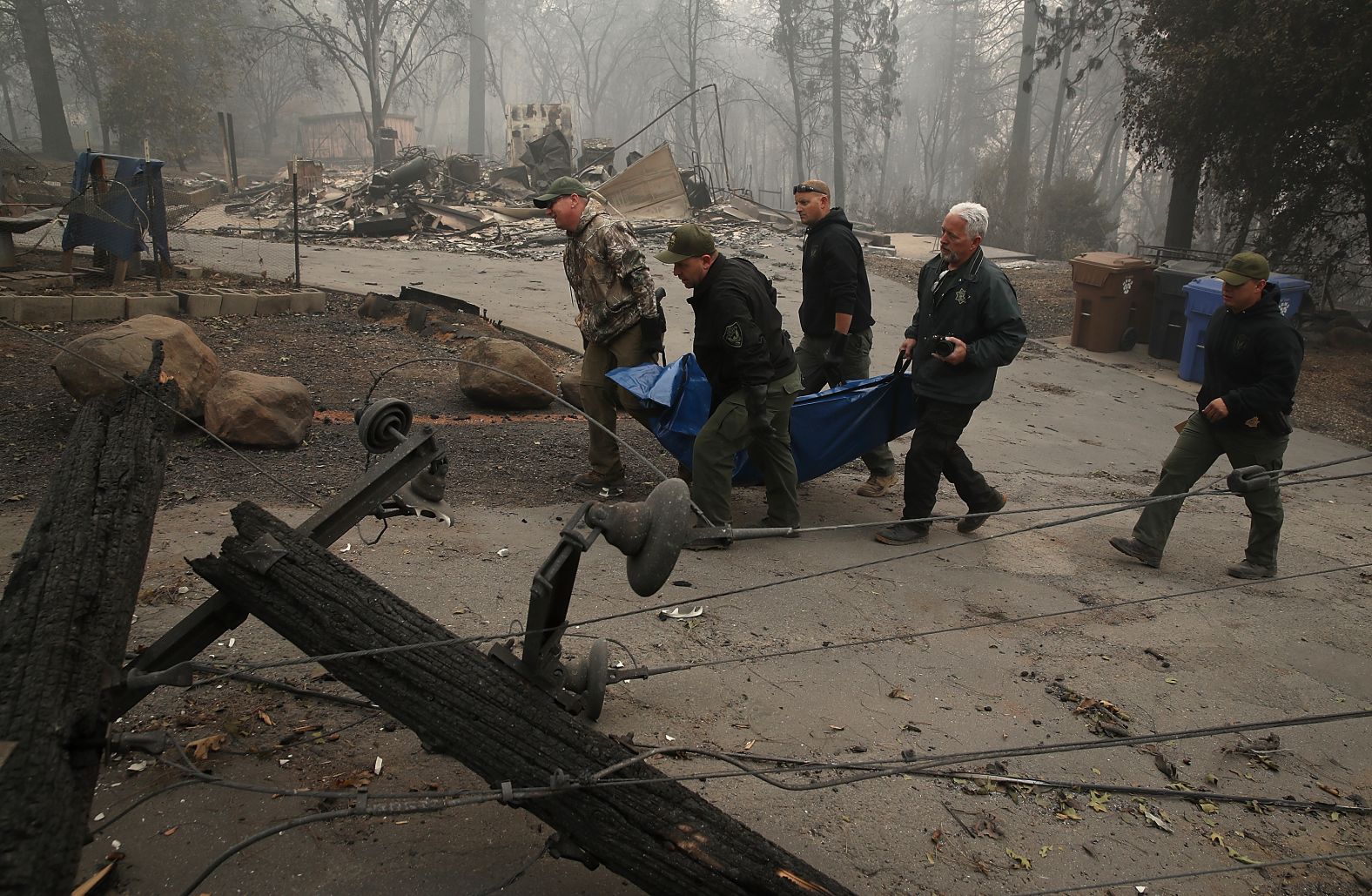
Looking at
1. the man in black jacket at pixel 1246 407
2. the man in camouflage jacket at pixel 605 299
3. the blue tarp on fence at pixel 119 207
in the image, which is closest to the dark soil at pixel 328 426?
the man in camouflage jacket at pixel 605 299

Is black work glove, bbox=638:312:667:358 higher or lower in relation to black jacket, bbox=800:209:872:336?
→ lower

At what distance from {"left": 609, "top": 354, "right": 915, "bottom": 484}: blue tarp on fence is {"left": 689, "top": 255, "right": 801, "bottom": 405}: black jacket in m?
0.36

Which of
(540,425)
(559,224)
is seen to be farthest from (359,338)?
(559,224)

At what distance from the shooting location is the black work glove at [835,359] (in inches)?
255

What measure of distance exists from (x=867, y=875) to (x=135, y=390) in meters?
2.93

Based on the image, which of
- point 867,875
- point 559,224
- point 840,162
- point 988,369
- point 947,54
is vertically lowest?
point 867,875

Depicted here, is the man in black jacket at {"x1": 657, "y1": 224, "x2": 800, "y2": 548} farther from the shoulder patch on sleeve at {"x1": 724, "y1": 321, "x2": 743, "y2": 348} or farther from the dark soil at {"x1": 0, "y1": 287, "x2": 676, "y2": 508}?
the dark soil at {"x1": 0, "y1": 287, "x2": 676, "y2": 508}

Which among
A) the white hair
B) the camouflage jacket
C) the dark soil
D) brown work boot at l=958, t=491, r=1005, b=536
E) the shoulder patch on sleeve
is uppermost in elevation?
the white hair

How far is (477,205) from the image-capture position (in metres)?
20.9

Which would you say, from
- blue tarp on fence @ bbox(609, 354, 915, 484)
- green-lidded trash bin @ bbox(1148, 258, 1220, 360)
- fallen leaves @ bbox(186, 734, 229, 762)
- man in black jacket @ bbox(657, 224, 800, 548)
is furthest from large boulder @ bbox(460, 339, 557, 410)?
green-lidded trash bin @ bbox(1148, 258, 1220, 360)

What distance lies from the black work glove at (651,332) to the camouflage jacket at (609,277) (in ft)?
0.15

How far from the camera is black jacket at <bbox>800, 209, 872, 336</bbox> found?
636 centimetres

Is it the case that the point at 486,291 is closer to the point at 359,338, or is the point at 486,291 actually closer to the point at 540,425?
the point at 359,338

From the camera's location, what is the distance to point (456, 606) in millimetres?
4680
